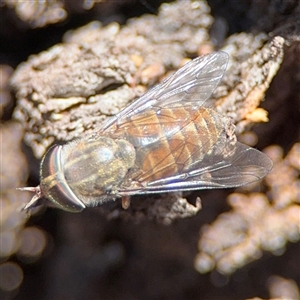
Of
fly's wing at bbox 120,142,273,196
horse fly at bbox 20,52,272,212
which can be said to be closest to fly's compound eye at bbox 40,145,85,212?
horse fly at bbox 20,52,272,212

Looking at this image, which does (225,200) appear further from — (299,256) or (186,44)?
(186,44)

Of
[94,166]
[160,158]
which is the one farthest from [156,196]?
[94,166]

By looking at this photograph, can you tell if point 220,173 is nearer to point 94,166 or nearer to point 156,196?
point 156,196

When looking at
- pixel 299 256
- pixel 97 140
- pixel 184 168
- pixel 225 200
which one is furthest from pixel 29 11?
pixel 299 256

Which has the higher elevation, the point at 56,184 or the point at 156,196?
the point at 56,184

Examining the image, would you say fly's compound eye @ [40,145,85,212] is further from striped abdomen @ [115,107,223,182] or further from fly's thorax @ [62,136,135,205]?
striped abdomen @ [115,107,223,182]

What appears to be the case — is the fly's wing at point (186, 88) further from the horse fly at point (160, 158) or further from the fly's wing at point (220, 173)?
the fly's wing at point (220, 173)
